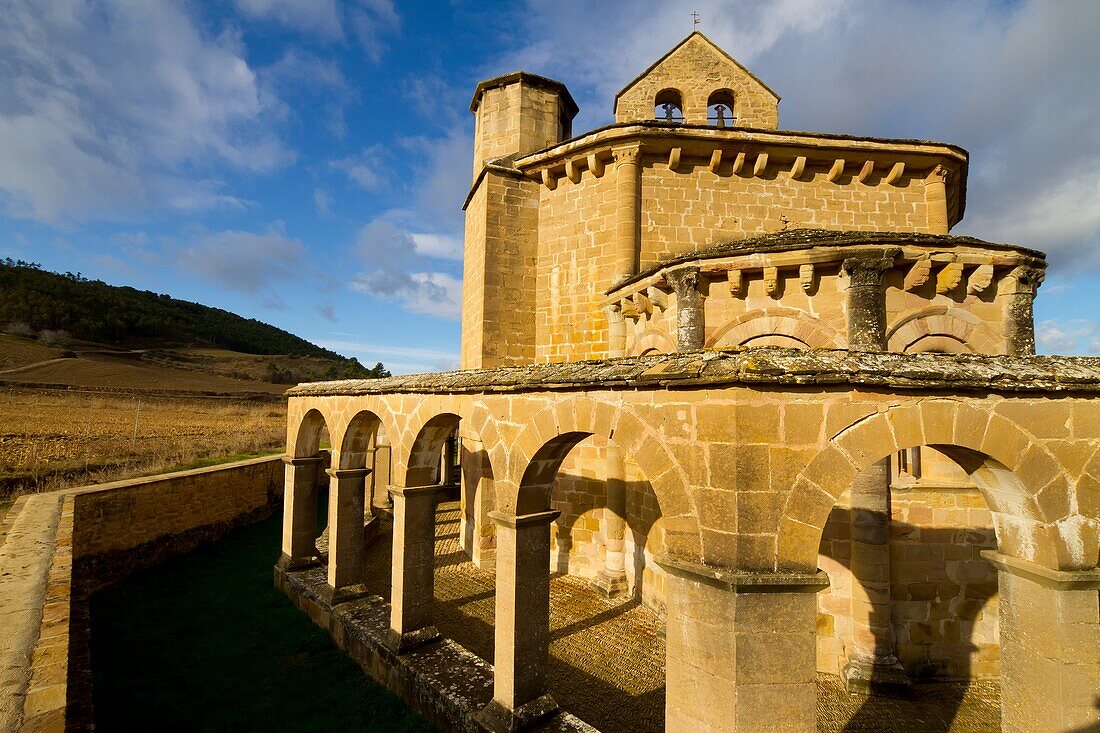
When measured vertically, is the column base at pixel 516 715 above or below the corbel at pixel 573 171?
below

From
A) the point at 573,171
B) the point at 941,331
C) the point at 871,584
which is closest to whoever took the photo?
the point at 871,584

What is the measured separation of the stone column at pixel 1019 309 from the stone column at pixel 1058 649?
4.46 metres

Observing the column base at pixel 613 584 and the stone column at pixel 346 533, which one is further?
the column base at pixel 613 584

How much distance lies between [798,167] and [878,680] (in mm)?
8612

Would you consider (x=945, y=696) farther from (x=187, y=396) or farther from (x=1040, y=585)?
(x=187, y=396)

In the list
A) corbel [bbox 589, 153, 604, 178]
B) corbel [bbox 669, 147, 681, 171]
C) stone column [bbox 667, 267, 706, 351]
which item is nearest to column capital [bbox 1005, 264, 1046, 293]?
stone column [bbox 667, 267, 706, 351]

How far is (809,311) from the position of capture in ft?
21.5

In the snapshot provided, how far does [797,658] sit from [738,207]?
875cm

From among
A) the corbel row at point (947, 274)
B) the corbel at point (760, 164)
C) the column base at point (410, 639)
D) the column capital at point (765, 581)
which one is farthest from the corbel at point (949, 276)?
the column base at point (410, 639)

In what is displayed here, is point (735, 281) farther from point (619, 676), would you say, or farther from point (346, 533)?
point (346, 533)

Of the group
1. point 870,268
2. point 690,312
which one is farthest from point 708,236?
point 870,268

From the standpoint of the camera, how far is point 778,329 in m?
6.66

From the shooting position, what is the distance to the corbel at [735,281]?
6.74 metres

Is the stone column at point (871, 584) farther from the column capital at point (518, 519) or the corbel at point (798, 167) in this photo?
the corbel at point (798, 167)
